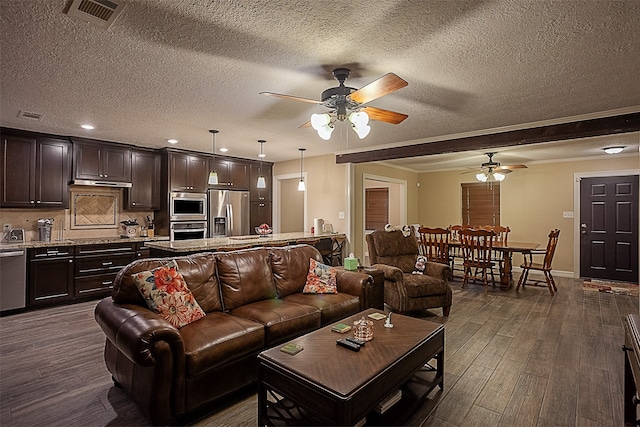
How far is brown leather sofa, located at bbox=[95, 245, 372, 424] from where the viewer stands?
1912mm

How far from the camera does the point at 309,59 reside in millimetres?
2406

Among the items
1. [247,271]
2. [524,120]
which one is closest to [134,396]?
[247,271]

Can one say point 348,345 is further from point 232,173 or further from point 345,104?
point 232,173

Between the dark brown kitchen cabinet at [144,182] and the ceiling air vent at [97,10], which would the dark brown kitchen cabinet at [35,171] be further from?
the ceiling air vent at [97,10]

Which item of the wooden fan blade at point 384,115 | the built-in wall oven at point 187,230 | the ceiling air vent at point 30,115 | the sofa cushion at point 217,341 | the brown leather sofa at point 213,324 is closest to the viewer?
the brown leather sofa at point 213,324

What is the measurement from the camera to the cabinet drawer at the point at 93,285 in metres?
4.66

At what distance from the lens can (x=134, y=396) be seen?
6.91 ft

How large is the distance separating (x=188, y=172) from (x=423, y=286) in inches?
178

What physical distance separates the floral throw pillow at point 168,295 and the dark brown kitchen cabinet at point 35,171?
3518 millimetres

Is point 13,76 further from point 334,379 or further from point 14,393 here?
point 334,379

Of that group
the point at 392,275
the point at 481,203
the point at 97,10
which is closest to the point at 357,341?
the point at 392,275

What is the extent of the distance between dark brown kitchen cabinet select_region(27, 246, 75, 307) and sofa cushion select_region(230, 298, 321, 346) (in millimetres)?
3299

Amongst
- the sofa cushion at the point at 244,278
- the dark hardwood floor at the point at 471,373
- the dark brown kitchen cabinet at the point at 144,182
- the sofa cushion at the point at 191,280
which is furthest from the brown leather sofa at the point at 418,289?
the dark brown kitchen cabinet at the point at 144,182

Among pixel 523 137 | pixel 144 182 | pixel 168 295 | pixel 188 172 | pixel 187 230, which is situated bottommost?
pixel 168 295
